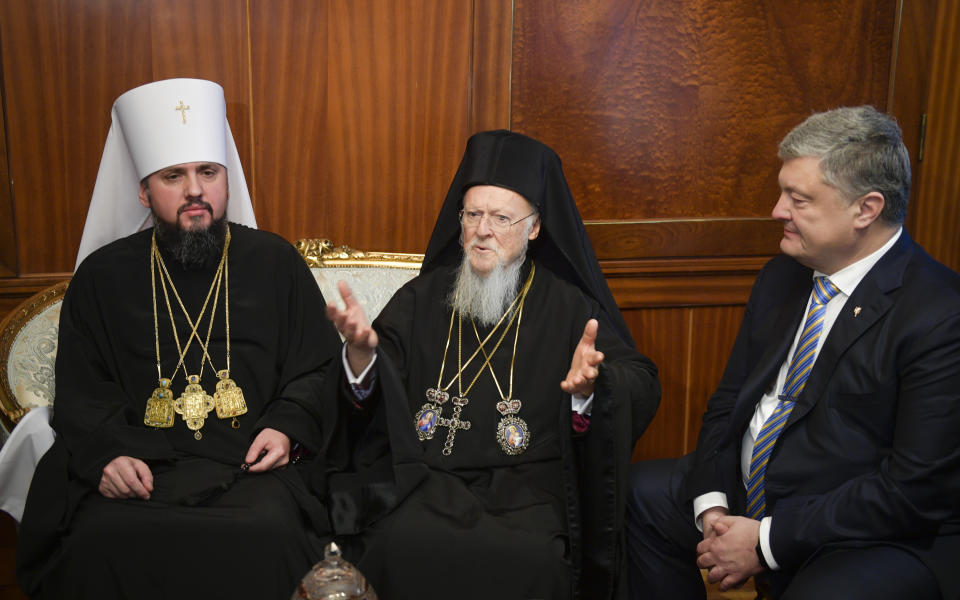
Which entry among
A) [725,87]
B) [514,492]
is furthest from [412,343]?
[725,87]

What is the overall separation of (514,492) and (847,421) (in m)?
1.07

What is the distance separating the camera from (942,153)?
445 cm

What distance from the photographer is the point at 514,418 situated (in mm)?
3018

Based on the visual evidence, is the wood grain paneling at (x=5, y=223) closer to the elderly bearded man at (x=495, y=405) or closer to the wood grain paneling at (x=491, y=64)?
the elderly bearded man at (x=495, y=405)

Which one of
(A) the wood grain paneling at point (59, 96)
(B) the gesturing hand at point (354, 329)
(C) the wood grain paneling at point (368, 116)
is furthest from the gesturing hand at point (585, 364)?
(A) the wood grain paneling at point (59, 96)

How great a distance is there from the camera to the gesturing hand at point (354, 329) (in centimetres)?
249

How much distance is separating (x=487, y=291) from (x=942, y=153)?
284cm

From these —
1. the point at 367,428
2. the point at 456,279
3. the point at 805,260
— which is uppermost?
the point at 805,260

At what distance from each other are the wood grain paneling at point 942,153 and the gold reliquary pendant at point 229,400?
3.62 m

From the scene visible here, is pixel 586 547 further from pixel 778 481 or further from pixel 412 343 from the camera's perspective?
pixel 412 343

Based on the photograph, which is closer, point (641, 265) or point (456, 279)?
point (456, 279)

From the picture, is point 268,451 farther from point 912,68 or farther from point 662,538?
point 912,68

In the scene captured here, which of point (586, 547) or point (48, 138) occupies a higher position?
point (48, 138)

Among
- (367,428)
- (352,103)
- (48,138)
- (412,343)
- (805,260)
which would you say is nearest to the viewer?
(805,260)
